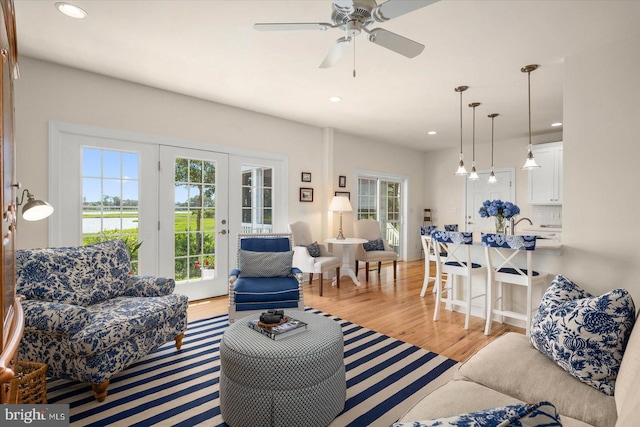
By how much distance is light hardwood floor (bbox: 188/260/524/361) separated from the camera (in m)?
2.97

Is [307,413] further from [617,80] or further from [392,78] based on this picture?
[617,80]

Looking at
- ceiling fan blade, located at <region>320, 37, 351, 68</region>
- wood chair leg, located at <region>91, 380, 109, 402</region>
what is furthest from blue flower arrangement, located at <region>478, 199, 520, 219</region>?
wood chair leg, located at <region>91, 380, 109, 402</region>

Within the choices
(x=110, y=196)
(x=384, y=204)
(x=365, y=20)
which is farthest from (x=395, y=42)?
(x=384, y=204)

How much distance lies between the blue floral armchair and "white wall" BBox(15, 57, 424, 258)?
1070 millimetres

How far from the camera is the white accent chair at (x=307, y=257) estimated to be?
15.0ft

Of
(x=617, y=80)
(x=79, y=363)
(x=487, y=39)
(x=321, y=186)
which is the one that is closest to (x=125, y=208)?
(x=79, y=363)

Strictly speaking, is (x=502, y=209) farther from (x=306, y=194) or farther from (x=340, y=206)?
(x=306, y=194)

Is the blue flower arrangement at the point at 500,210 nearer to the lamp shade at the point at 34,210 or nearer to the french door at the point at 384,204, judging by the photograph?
the french door at the point at 384,204

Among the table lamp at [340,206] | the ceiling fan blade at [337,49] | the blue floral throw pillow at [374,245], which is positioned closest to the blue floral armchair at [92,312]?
the ceiling fan blade at [337,49]

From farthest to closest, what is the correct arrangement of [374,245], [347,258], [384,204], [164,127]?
1. [384,204]
2. [374,245]
3. [347,258]
4. [164,127]

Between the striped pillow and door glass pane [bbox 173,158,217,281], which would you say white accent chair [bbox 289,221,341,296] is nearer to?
the striped pillow

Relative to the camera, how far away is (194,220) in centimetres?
423

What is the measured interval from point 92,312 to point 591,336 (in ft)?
9.53

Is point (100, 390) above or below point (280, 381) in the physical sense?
below
